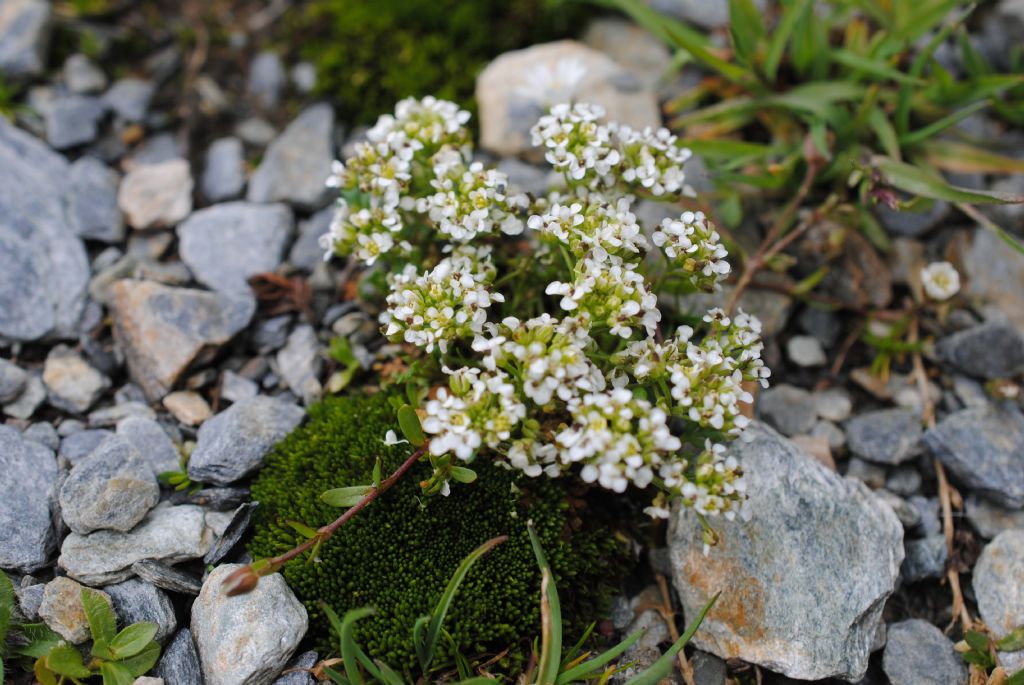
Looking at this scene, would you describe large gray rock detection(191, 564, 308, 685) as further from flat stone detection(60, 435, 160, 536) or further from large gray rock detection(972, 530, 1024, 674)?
large gray rock detection(972, 530, 1024, 674)

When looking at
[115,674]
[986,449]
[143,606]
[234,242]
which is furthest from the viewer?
[234,242]

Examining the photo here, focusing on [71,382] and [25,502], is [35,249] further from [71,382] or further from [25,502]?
[25,502]

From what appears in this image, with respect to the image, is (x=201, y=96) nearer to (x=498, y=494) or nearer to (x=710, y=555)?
(x=498, y=494)

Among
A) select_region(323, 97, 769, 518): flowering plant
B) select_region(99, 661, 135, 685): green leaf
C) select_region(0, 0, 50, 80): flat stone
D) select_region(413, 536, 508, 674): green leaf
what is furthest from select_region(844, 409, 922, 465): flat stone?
select_region(0, 0, 50, 80): flat stone

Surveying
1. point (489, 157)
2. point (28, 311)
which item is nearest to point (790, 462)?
point (489, 157)

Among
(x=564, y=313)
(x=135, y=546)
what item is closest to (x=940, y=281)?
(x=564, y=313)
